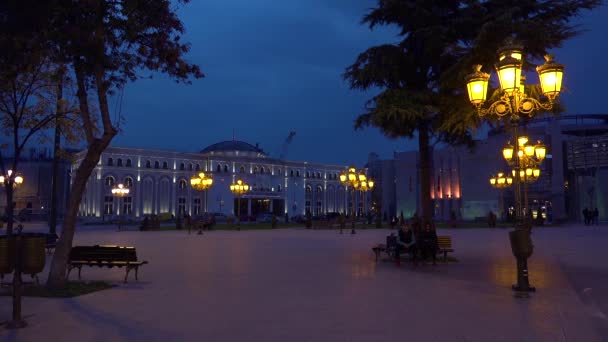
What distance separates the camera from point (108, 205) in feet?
221

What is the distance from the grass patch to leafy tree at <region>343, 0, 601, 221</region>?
7804mm

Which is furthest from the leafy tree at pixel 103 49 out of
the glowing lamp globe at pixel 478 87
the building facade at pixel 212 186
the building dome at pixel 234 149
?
the building dome at pixel 234 149

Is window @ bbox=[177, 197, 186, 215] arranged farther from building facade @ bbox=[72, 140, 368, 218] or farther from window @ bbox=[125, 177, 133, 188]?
window @ bbox=[125, 177, 133, 188]

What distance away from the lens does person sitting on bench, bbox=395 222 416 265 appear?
42.3 ft

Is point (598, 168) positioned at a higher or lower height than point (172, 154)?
lower

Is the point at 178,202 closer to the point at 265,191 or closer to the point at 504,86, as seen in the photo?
the point at 265,191

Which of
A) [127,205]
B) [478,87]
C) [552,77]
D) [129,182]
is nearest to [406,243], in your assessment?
[478,87]

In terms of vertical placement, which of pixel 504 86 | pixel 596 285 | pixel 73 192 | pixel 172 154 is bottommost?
pixel 596 285

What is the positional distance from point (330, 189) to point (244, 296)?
8366 centimetres

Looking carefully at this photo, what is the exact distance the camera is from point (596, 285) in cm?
993

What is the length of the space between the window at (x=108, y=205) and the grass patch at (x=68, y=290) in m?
61.2

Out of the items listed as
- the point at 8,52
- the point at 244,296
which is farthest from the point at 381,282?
the point at 8,52

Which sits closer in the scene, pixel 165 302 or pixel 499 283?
pixel 165 302

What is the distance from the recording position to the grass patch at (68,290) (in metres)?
8.61
